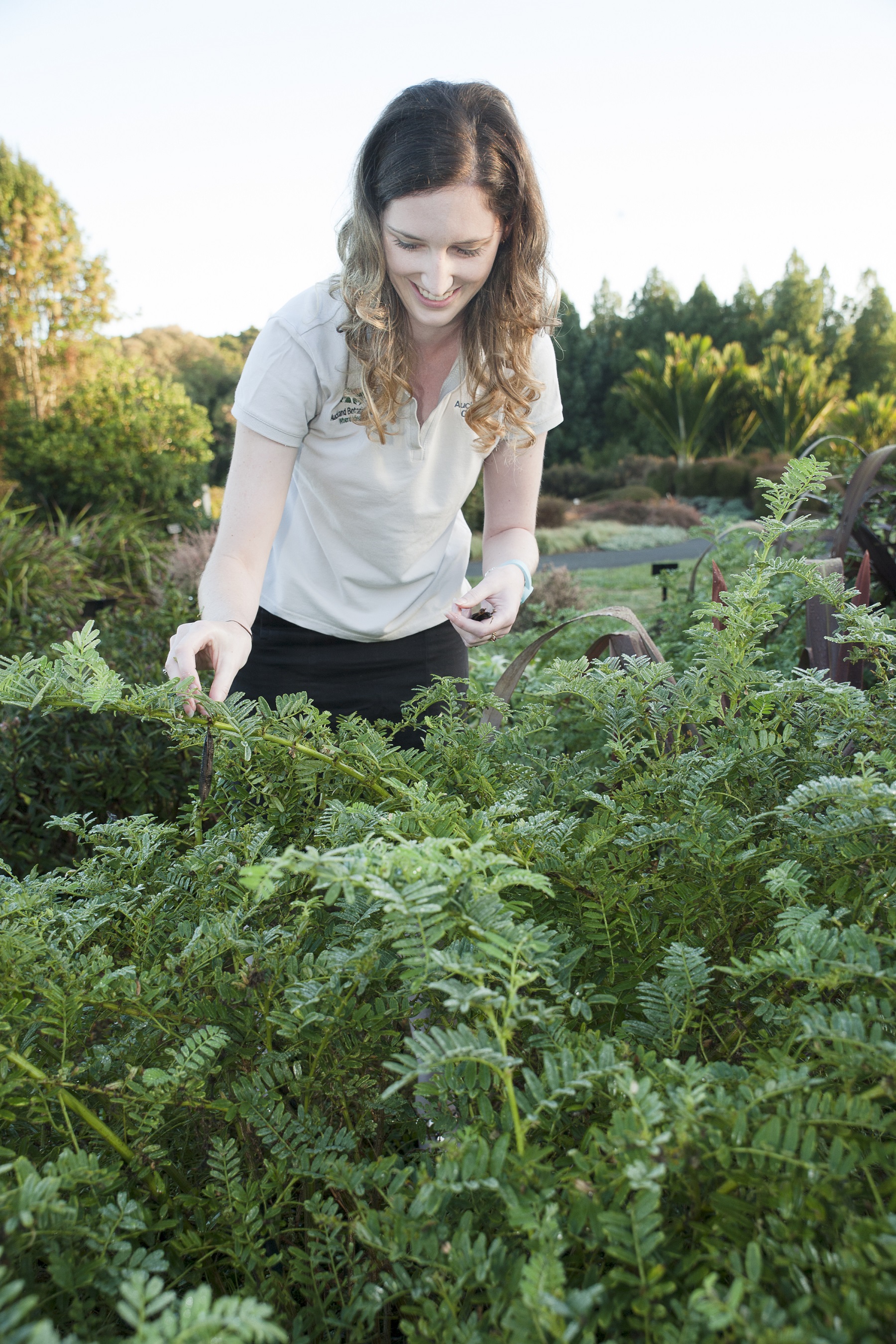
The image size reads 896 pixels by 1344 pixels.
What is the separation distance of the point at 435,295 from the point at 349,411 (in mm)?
328

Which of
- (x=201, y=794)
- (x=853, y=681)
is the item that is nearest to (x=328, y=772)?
(x=201, y=794)

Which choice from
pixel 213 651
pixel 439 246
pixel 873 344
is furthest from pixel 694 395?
pixel 213 651

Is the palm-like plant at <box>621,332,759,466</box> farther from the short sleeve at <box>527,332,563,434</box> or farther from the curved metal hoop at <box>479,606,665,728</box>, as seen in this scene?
the curved metal hoop at <box>479,606,665,728</box>

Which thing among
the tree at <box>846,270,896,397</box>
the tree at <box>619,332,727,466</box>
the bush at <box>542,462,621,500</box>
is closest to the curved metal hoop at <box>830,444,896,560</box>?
the bush at <box>542,462,621,500</box>

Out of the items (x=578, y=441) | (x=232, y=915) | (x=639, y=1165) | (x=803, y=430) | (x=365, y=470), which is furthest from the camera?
(x=578, y=441)

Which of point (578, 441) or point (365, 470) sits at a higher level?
point (365, 470)

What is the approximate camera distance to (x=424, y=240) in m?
1.53

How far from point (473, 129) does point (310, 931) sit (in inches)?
58.1

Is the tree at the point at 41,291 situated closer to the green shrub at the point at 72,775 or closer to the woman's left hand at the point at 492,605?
the green shrub at the point at 72,775

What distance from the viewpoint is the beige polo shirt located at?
1.69 meters

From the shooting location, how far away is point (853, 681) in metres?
1.34

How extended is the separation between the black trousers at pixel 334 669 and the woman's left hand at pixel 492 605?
0.37m

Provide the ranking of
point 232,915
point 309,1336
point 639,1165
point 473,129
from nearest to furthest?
1. point 639,1165
2. point 309,1336
3. point 232,915
4. point 473,129

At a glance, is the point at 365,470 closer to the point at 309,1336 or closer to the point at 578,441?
the point at 309,1336
